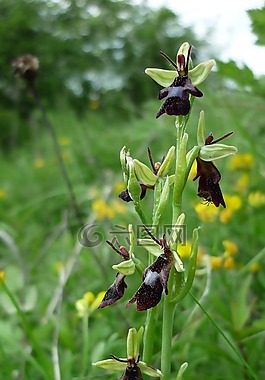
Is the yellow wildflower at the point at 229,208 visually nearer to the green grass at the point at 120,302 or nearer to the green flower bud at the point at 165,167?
the green grass at the point at 120,302

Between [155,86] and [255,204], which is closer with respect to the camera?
[255,204]

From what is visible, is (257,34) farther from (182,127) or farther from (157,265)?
(157,265)

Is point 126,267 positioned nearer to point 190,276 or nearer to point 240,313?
point 190,276

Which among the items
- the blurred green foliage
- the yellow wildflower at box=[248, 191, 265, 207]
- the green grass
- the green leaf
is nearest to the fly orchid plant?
the green grass

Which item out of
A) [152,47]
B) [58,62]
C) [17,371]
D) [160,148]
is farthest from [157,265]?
[58,62]

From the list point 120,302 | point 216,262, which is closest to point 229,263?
point 216,262
